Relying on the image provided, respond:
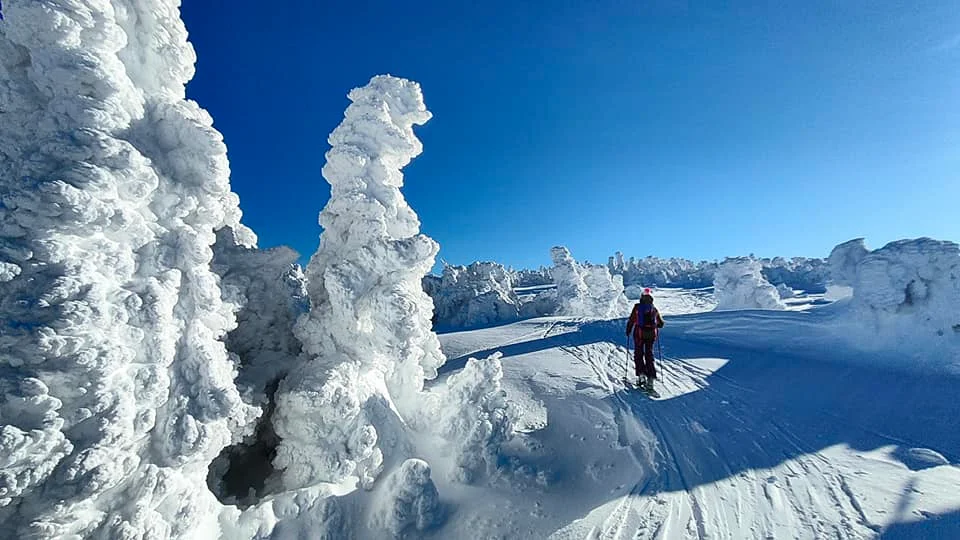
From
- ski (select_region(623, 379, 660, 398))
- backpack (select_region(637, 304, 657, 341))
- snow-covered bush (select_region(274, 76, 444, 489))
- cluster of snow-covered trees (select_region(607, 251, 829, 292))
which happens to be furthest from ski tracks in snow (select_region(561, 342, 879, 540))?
cluster of snow-covered trees (select_region(607, 251, 829, 292))

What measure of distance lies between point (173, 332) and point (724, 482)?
686cm

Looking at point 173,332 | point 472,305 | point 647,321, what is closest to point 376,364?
point 173,332

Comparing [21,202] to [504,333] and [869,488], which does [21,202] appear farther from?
[504,333]

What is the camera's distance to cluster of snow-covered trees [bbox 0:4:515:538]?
3314mm

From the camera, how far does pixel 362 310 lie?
664cm

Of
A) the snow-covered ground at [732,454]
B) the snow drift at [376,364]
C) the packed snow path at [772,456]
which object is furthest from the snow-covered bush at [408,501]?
the packed snow path at [772,456]

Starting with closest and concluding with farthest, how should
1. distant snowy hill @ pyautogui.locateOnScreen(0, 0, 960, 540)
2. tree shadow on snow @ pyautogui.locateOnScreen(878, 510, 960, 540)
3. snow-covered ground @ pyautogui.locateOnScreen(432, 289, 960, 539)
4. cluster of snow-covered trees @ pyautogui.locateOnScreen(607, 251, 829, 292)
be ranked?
1. distant snowy hill @ pyautogui.locateOnScreen(0, 0, 960, 540)
2. tree shadow on snow @ pyautogui.locateOnScreen(878, 510, 960, 540)
3. snow-covered ground @ pyautogui.locateOnScreen(432, 289, 960, 539)
4. cluster of snow-covered trees @ pyautogui.locateOnScreen(607, 251, 829, 292)

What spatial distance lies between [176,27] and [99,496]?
528 cm

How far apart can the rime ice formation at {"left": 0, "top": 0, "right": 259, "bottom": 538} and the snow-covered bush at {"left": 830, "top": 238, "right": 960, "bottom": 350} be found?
52.9 ft

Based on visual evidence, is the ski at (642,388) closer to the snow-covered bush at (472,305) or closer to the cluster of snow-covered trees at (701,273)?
the snow-covered bush at (472,305)

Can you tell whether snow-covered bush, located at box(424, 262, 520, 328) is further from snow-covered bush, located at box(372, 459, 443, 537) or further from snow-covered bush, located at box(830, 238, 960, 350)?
snow-covered bush, located at box(372, 459, 443, 537)

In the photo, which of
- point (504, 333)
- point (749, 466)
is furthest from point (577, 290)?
point (749, 466)

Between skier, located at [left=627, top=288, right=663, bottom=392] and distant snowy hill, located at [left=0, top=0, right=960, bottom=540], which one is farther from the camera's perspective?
skier, located at [left=627, top=288, right=663, bottom=392]

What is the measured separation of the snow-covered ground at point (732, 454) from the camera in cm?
471
